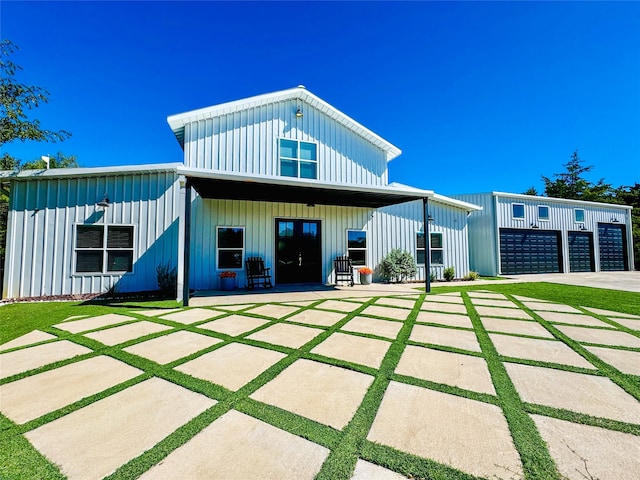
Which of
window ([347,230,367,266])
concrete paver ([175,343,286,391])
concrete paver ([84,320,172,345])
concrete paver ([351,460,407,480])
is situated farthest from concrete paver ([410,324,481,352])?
window ([347,230,367,266])

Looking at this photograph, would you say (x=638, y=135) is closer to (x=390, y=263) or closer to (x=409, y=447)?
(x=390, y=263)

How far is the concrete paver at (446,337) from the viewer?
3.16 m

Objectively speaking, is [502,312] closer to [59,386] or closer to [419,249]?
[419,249]

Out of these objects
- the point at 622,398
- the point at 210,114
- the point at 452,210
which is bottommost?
the point at 622,398

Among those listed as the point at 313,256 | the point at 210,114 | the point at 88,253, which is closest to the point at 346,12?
the point at 210,114

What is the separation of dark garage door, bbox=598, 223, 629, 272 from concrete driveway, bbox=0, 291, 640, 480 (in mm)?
16027

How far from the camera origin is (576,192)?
22266 millimetres

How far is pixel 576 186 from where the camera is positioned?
22234 mm

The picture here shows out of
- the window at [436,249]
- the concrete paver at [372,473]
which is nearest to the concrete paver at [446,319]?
the concrete paver at [372,473]

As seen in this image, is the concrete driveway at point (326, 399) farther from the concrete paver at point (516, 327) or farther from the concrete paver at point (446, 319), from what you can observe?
the concrete paver at point (446, 319)

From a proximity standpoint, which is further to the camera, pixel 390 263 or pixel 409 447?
pixel 390 263

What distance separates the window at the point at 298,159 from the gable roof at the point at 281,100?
143 centimetres

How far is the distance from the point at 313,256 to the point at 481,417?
7475 millimetres

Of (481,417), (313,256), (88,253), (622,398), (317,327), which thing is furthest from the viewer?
(313,256)
